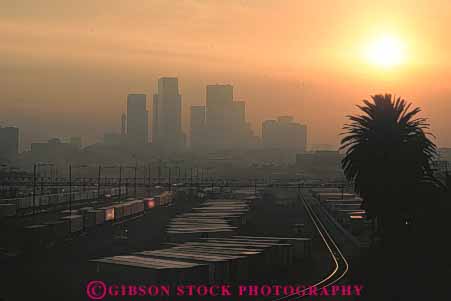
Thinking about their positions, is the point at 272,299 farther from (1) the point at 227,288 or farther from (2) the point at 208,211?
(2) the point at 208,211

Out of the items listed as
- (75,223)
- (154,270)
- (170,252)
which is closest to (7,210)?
(75,223)

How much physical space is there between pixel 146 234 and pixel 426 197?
19473 millimetres

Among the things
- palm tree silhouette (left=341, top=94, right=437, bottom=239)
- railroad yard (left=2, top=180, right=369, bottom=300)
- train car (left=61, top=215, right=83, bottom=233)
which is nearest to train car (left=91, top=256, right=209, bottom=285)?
railroad yard (left=2, top=180, right=369, bottom=300)

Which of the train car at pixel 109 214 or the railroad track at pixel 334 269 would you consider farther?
the train car at pixel 109 214

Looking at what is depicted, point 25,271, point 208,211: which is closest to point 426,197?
point 25,271

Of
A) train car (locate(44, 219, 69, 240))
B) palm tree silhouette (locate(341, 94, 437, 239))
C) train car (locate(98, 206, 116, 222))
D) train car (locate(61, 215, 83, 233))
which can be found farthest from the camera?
train car (locate(98, 206, 116, 222))

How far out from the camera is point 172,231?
42938mm

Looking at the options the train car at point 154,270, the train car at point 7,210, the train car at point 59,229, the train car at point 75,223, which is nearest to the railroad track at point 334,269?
the train car at point 154,270

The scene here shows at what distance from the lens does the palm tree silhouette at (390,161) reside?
105ft

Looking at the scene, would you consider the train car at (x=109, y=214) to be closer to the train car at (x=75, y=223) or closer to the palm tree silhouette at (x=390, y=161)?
the train car at (x=75, y=223)

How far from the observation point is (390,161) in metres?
32.1

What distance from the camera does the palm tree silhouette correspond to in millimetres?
31969

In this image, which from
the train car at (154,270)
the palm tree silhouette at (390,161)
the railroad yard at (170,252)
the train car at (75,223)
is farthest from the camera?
the train car at (75,223)

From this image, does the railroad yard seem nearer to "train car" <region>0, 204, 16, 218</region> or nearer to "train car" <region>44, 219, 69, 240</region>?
"train car" <region>44, 219, 69, 240</region>
